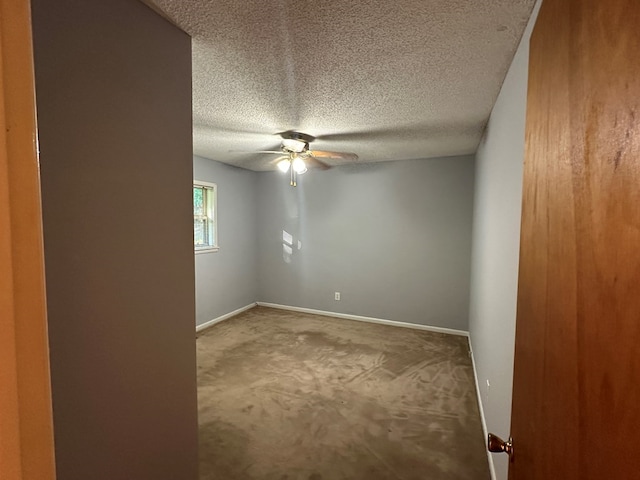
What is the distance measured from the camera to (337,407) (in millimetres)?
2455

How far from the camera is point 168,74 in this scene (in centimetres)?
131

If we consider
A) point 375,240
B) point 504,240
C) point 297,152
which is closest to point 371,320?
point 375,240

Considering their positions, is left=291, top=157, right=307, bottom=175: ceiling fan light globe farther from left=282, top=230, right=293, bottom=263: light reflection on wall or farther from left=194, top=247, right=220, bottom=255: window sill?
left=282, top=230, right=293, bottom=263: light reflection on wall

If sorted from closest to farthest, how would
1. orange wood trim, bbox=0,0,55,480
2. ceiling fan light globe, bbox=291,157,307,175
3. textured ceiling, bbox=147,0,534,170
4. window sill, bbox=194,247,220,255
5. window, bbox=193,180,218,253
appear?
orange wood trim, bbox=0,0,55,480, textured ceiling, bbox=147,0,534,170, ceiling fan light globe, bbox=291,157,307,175, window sill, bbox=194,247,220,255, window, bbox=193,180,218,253

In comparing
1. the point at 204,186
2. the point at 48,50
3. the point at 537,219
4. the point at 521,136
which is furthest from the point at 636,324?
the point at 204,186

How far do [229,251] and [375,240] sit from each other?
224 cm

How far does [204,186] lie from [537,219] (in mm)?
4154

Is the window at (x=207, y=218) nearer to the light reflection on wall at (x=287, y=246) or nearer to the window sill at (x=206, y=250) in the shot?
the window sill at (x=206, y=250)

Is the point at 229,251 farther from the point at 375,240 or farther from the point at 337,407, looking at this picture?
the point at 337,407

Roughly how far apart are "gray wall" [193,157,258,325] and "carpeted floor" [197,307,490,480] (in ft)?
1.91

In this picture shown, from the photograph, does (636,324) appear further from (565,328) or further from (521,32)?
(521,32)

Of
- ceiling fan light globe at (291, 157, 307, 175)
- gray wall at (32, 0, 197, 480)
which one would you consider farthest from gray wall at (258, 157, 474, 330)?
gray wall at (32, 0, 197, 480)

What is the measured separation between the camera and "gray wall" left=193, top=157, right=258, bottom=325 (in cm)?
415

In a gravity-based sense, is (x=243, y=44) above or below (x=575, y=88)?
above
